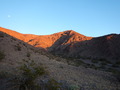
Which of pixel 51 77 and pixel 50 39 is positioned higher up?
pixel 50 39

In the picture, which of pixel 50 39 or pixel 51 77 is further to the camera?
pixel 50 39

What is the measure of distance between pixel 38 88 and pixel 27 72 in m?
0.88

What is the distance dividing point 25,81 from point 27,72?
0.52 metres

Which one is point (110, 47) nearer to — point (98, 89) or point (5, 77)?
point (98, 89)

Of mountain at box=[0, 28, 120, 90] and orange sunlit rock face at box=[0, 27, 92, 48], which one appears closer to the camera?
mountain at box=[0, 28, 120, 90]

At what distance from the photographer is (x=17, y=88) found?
3617 millimetres

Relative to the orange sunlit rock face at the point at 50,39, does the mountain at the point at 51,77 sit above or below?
below

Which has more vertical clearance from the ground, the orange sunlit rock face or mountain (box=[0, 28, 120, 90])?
the orange sunlit rock face

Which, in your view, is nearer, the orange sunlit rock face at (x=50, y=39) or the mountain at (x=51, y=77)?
the mountain at (x=51, y=77)

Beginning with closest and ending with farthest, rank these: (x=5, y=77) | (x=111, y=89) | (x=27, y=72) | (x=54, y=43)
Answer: (x=27, y=72) → (x=5, y=77) → (x=111, y=89) → (x=54, y=43)

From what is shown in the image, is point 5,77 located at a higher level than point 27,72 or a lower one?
lower

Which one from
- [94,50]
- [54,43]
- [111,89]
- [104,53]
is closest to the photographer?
[111,89]

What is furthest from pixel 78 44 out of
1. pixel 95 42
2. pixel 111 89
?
pixel 111 89

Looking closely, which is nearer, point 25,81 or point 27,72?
point 25,81
